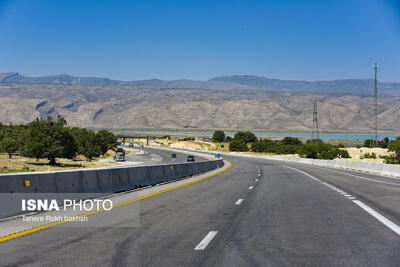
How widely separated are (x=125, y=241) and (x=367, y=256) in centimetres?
387

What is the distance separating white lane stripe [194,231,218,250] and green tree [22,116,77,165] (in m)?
66.4

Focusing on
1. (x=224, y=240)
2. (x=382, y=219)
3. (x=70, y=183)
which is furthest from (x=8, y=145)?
(x=224, y=240)

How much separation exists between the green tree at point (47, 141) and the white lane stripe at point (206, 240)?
6636 centimetres

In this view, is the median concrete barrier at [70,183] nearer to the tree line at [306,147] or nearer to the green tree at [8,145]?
the tree line at [306,147]

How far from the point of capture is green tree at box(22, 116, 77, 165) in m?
72.6

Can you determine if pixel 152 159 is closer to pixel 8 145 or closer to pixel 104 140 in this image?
pixel 104 140

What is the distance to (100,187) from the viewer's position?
16781 mm

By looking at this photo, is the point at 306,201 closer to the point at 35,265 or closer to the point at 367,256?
the point at 367,256

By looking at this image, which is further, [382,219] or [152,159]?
[152,159]

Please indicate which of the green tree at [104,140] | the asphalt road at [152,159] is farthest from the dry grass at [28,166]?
the green tree at [104,140]

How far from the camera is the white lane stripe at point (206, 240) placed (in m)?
8.24

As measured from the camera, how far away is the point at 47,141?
73.3 metres

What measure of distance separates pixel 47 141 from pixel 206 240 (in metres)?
67.9

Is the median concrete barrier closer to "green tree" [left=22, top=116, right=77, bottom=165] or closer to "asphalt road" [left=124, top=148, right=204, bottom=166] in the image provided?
"green tree" [left=22, top=116, right=77, bottom=165]
